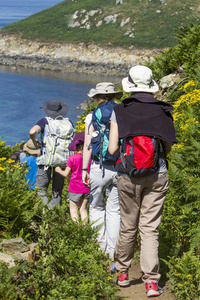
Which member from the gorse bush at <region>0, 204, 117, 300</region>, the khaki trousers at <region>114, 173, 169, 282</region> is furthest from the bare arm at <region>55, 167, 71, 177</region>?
the khaki trousers at <region>114, 173, 169, 282</region>

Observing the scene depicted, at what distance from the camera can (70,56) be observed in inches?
2628

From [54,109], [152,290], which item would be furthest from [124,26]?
[152,290]

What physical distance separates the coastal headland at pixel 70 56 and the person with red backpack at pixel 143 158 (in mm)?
51865

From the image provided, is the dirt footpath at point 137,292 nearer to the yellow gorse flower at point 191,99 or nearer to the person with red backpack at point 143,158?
the person with red backpack at point 143,158

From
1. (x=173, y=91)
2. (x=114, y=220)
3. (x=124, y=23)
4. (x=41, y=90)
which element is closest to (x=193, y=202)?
(x=114, y=220)

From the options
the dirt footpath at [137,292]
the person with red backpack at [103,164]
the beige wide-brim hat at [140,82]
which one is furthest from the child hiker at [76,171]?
the beige wide-brim hat at [140,82]

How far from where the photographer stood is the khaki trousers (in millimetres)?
3428

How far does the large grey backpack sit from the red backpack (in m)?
1.71

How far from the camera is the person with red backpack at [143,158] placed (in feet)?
10.9

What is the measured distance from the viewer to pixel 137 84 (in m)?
3.49

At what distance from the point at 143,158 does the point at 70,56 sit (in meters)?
65.5

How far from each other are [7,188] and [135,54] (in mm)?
63527

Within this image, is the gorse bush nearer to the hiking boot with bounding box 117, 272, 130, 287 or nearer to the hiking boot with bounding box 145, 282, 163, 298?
the hiking boot with bounding box 117, 272, 130, 287

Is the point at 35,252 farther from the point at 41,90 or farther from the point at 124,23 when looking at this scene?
the point at 124,23
